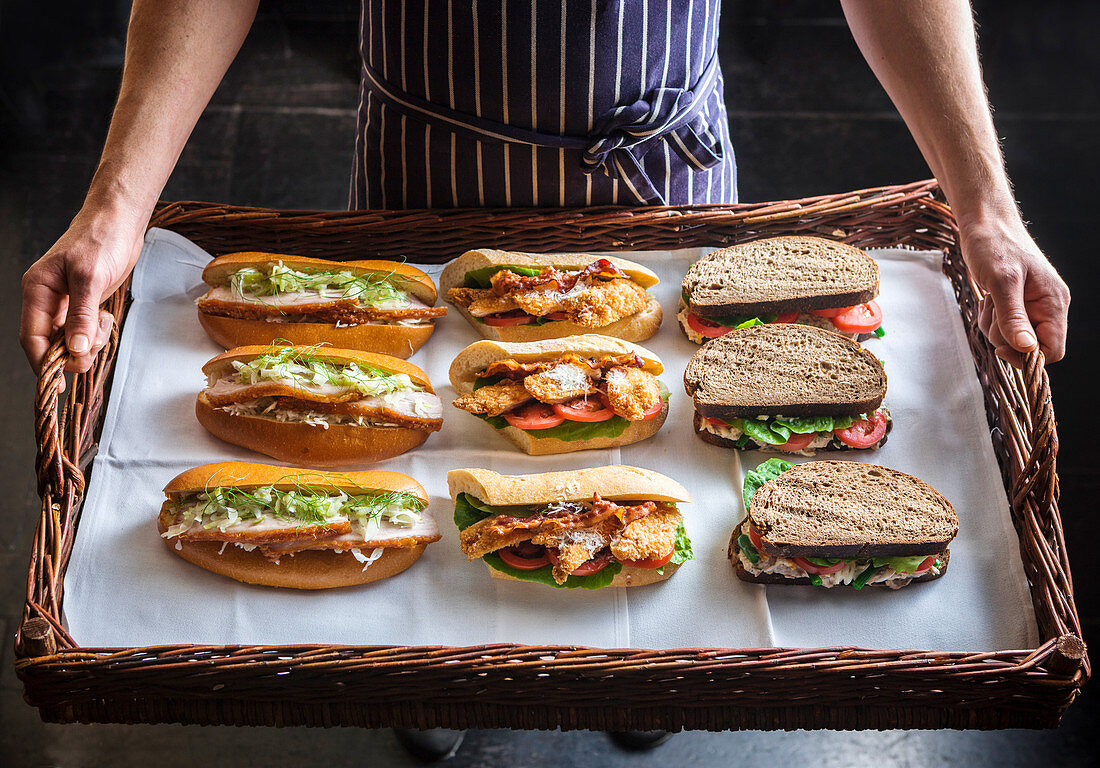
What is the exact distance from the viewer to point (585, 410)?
95.0 inches

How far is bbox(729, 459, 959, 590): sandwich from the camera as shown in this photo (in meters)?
2.12

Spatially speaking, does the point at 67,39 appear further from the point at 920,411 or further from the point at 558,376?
the point at 920,411

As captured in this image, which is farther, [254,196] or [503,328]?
[254,196]

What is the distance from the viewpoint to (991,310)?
226 cm

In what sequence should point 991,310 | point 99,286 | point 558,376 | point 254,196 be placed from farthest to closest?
point 254,196, point 558,376, point 991,310, point 99,286

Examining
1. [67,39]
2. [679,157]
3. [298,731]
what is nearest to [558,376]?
[679,157]

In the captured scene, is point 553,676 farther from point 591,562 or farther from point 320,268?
point 320,268

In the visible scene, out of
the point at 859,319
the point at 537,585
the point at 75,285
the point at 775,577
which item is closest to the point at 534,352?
the point at 537,585

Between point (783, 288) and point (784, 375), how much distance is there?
1.01ft

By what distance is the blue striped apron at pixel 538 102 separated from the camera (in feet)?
7.97

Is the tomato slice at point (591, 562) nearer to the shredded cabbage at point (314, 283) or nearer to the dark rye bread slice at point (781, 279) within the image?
the dark rye bread slice at point (781, 279)

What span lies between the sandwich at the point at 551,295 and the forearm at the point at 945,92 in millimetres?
826

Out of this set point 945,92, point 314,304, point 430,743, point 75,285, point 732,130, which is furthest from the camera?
point 732,130

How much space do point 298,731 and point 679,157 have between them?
238 cm
